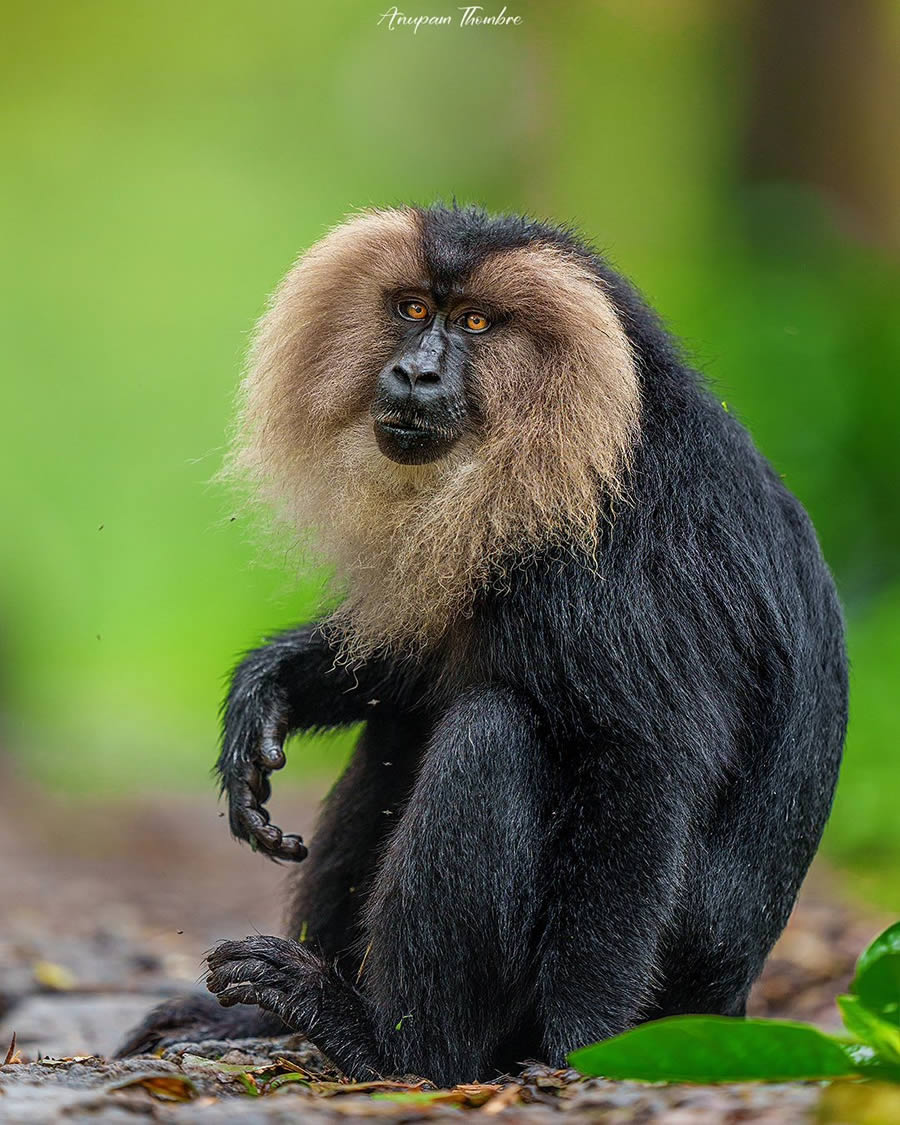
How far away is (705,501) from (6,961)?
353 cm

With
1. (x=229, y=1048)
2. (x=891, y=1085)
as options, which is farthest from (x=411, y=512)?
(x=891, y=1085)

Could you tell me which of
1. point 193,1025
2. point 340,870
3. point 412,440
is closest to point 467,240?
point 412,440

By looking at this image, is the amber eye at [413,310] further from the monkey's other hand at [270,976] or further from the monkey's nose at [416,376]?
the monkey's other hand at [270,976]

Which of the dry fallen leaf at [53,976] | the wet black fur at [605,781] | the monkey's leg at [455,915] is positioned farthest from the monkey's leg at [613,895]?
the dry fallen leaf at [53,976]

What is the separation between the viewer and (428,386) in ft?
12.6

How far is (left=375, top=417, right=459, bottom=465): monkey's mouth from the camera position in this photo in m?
3.87

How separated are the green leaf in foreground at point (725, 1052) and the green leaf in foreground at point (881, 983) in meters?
0.14

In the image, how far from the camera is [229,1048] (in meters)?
4.18

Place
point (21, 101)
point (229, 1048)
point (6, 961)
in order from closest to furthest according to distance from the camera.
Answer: point (229, 1048)
point (6, 961)
point (21, 101)

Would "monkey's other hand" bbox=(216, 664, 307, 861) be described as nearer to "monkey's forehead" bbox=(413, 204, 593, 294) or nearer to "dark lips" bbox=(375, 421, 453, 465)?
"dark lips" bbox=(375, 421, 453, 465)

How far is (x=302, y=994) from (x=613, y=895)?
84 cm

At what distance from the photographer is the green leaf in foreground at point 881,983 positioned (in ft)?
9.00

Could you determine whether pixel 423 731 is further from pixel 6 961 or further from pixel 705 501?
pixel 6 961

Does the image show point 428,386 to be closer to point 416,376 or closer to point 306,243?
point 416,376
